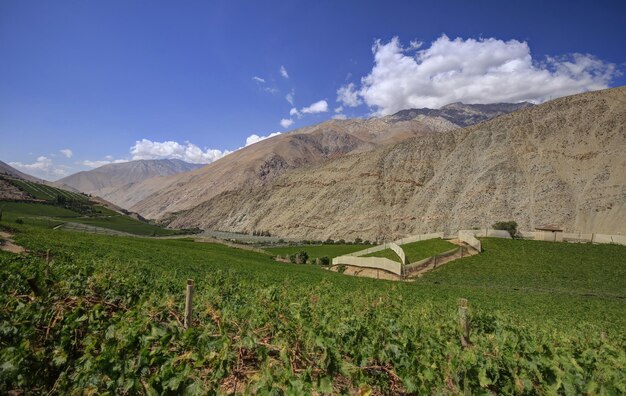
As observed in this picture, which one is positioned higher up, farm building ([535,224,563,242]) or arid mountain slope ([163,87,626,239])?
arid mountain slope ([163,87,626,239])

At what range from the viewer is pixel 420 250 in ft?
155

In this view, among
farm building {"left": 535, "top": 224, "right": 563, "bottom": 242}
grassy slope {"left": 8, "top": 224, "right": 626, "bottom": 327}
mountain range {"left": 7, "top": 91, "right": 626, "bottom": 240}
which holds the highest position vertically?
mountain range {"left": 7, "top": 91, "right": 626, "bottom": 240}

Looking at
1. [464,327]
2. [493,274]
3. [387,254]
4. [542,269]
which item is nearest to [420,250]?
[387,254]

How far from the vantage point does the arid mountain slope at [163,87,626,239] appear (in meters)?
82.2

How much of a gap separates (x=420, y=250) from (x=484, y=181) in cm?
5933

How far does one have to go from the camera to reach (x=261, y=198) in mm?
152125

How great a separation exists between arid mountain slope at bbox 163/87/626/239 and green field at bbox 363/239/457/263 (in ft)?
146

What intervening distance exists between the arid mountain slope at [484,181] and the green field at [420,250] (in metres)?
44.5

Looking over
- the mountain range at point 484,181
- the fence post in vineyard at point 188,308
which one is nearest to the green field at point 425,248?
the fence post in vineyard at point 188,308

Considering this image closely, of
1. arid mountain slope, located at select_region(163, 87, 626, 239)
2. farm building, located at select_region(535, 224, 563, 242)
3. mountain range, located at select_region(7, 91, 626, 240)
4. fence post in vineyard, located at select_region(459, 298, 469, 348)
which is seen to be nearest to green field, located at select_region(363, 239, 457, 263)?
farm building, located at select_region(535, 224, 563, 242)

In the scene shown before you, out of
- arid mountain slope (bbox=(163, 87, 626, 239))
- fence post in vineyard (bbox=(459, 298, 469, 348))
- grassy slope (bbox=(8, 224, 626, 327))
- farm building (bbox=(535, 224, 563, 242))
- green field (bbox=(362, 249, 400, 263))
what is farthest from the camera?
arid mountain slope (bbox=(163, 87, 626, 239))

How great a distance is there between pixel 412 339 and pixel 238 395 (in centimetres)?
353

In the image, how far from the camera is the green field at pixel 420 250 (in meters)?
44.5

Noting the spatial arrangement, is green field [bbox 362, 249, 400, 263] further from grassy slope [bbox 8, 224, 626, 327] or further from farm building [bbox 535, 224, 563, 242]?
farm building [bbox 535, 224, 563, 242]
